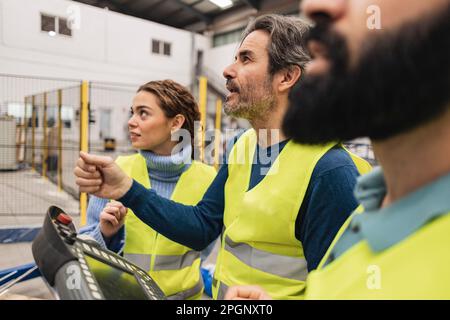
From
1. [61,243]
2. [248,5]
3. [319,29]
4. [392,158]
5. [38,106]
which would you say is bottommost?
[61,243]

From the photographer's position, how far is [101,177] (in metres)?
0.85

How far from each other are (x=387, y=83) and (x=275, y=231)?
1.75 ft

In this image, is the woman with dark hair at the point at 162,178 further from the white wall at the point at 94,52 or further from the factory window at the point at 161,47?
the factory window at the point at 161,47

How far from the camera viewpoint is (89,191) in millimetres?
835

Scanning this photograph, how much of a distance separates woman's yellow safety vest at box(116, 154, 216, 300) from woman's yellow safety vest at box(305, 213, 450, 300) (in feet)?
2.82

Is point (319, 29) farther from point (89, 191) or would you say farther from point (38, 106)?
point (38, 106)

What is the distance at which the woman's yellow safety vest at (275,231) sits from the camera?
827mm

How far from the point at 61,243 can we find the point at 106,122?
1086 centimetres

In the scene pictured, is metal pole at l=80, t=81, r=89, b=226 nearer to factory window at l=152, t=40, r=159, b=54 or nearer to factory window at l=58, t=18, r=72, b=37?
factory window at l=58, t=18, r=72, b=37

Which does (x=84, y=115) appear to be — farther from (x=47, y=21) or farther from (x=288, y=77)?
(x=47, y=21)

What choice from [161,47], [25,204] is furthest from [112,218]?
[161,47]

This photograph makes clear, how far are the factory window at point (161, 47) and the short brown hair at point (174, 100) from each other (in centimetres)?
1118

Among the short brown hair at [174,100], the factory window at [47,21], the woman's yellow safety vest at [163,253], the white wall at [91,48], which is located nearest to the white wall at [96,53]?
the white wall at [91,48]
